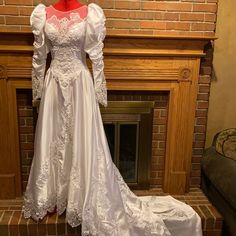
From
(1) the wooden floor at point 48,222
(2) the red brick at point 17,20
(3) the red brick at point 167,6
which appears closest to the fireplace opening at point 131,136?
(1) the wooden floor at point 48,222

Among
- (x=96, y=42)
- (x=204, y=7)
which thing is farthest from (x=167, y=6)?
(x=96, y=42)

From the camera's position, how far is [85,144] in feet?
5.81

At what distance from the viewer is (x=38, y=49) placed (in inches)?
69.1

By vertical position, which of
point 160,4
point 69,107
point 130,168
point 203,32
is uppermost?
point 160,4

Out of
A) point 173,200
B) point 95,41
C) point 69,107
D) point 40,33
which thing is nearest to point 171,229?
point 173,200

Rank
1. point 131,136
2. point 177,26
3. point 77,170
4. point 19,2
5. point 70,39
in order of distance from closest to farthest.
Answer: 1. point 70,39
2. point 77,170
3. point 19,2
4. point 177,26
5. point 131,136

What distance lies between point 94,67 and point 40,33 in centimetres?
35

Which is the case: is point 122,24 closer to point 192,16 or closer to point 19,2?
point 192,16

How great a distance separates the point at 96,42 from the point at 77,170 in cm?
72

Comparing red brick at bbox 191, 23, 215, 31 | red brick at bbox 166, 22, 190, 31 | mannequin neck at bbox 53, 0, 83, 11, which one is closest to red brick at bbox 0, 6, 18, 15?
mannequin neck at bbox 53, 0, 83, 11

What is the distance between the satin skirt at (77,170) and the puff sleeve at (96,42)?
4 centimetres

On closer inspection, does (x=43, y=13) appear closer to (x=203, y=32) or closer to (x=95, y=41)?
(x=95, y=41)

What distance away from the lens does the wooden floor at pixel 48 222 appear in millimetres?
1860

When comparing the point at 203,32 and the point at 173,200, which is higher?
the point at 203,32
